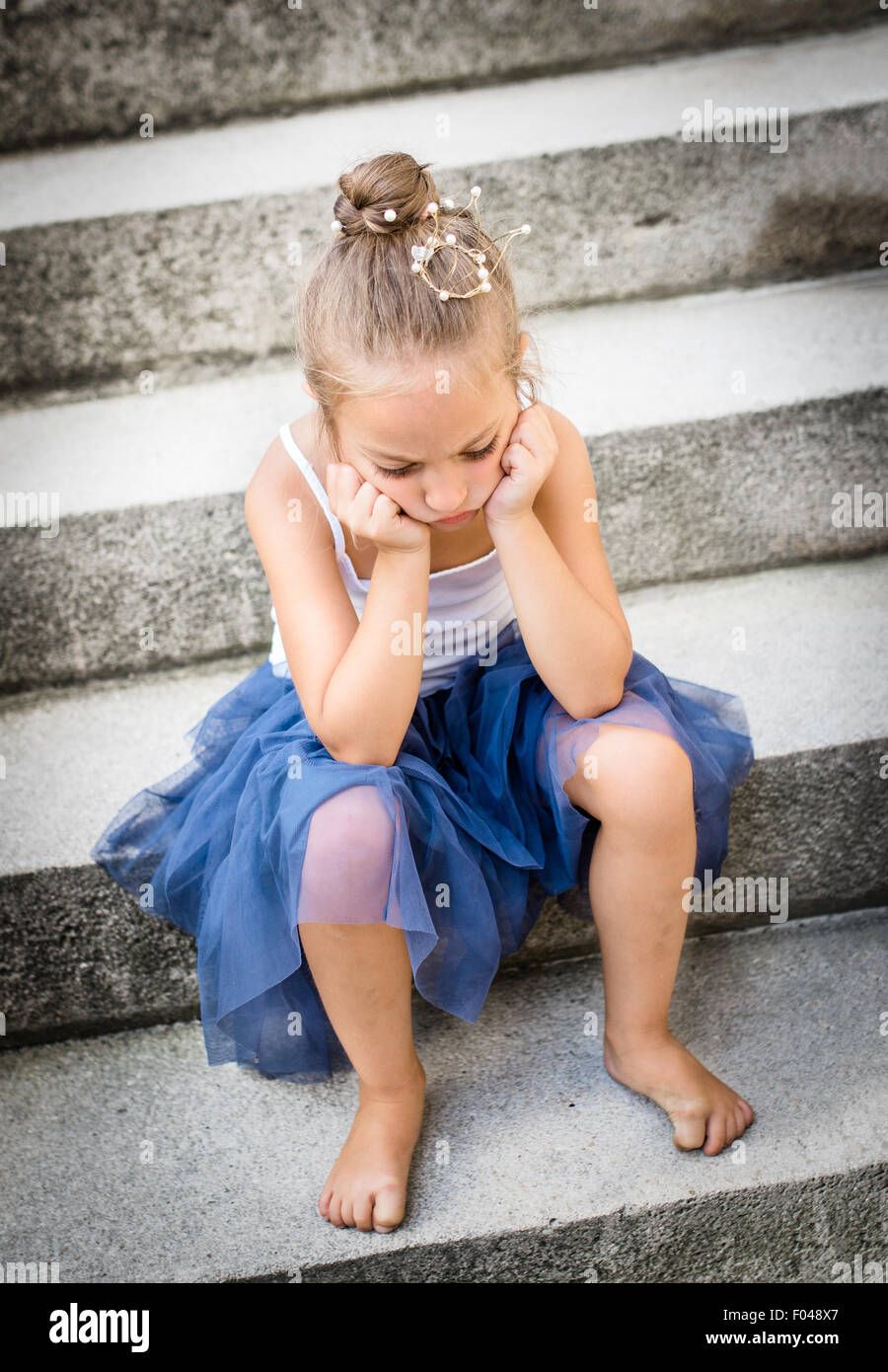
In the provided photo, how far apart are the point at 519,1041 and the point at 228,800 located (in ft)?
1.48

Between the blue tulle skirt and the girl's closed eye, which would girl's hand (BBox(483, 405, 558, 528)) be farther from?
the blue tulle skirt

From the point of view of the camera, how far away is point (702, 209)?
181 centimetres

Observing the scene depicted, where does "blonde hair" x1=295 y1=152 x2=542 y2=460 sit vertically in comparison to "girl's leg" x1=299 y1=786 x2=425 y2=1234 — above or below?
above

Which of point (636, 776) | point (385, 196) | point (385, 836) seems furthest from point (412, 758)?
point (385, 196)

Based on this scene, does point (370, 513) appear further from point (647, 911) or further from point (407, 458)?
point (647, 911)

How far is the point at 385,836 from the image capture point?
1.02 metres

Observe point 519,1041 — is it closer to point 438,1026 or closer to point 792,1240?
point 438,1026

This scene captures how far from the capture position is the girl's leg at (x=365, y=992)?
3.33 feet

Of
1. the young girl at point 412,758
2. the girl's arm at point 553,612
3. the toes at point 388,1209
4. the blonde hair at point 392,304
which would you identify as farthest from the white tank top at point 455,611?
the toes at point 388,1209

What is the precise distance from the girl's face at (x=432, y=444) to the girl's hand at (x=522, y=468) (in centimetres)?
1

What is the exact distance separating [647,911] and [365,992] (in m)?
0.30

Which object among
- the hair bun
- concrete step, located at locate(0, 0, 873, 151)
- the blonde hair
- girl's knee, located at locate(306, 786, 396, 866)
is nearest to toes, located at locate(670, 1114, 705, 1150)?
girl's knee, located at locate(306, 786, 396, 866)

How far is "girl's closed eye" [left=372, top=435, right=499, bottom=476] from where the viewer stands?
1.04 metres

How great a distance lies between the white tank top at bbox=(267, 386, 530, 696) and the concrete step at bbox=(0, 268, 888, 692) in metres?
0.33
